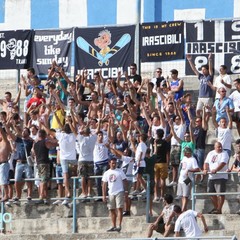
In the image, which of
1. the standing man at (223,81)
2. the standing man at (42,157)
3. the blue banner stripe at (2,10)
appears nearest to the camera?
the standing man at (42,157)

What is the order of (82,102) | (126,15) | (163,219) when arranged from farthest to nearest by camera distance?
(126,15)
(82,102)
(163,219)

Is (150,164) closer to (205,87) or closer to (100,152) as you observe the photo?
(100,152)

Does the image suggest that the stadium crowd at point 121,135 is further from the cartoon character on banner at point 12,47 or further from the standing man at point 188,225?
the cartoon character on banner at point 12,47

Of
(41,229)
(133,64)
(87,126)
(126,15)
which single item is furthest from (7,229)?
Result: (126,15)

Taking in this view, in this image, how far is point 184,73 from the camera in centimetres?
4334

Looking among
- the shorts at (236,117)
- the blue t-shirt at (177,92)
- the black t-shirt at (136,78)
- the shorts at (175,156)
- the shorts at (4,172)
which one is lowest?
the shorts at (4,172)

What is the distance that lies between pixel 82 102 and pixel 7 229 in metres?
4.38

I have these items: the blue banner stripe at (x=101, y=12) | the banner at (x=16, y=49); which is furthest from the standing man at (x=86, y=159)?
the blue banner stripe at (x=101, y=12)

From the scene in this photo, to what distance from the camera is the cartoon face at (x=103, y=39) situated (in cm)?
4350

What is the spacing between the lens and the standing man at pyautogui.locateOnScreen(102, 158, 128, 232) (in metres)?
37.0

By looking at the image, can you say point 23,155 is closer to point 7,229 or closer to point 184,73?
point 7,229

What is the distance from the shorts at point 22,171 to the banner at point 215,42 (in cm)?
562

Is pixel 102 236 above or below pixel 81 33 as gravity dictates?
below

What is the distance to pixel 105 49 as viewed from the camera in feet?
143
